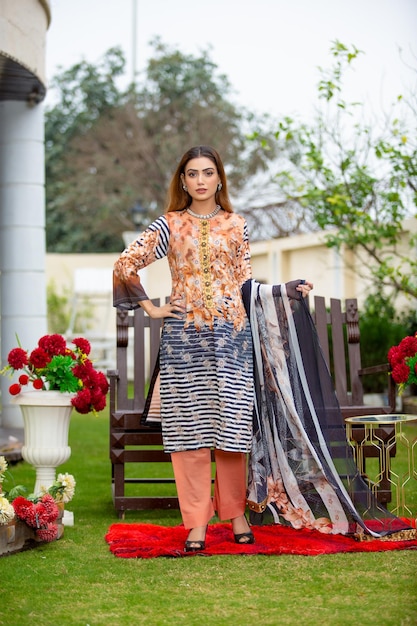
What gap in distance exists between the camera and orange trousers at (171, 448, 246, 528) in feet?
13.1

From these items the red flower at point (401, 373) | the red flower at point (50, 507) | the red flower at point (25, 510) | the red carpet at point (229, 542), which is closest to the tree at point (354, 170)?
the red flower at point (401, 373)

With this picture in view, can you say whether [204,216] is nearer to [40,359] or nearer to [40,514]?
[40,359]

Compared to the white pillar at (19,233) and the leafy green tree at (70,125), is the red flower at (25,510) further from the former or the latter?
the leafy green tree at (70,125)

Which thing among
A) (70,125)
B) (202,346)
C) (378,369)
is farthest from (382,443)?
(70,125)

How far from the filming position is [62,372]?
4.49 meters

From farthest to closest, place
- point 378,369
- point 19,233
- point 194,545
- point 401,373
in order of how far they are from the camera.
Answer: point 19,233 → point 378,369 → point 401,373 → point 194,545

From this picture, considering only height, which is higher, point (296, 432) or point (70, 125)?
point (70, 125)

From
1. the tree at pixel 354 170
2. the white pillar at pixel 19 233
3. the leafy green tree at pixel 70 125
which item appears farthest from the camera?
the leafy green tree at pixel 70 125

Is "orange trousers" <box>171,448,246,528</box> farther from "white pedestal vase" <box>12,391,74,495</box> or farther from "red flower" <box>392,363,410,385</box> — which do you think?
"red flower" <box>392,363,410,385</box>

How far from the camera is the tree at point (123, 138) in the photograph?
22.8m

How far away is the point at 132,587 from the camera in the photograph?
338 centimetres

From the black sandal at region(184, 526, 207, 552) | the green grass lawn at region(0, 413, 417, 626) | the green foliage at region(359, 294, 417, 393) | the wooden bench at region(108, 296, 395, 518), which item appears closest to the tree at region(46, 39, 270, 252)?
the green foliage at region(359, 294, 417, 393)

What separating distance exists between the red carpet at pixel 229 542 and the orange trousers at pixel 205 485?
0.14 metres

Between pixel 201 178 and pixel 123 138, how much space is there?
19.4m
